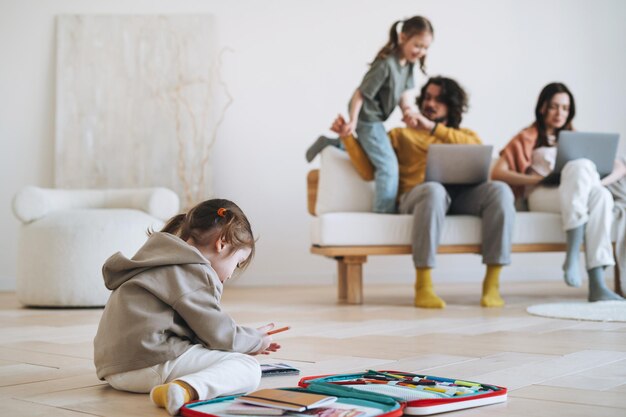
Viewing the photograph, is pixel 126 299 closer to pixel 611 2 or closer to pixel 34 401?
pixel 34 401

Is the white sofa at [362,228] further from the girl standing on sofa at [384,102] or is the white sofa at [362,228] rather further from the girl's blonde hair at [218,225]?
the girl's blonde hair at [218,225]

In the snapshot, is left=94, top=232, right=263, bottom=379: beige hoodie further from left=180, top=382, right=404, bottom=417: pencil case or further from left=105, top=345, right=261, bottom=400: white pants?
left=180, top=382, right=404, bottom=417: pencil case

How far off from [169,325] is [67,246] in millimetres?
2084

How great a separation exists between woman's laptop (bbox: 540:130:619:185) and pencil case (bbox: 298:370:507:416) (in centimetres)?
223

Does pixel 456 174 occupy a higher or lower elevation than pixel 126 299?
higher

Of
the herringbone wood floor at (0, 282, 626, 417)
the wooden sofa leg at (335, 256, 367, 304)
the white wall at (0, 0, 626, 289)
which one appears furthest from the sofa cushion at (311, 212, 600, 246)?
the white wall at (0, 0, 626, 289)

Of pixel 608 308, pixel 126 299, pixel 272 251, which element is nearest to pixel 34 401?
pixel 126 299

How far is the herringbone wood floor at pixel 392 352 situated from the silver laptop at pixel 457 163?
1.79 ft

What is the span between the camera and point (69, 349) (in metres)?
2.08

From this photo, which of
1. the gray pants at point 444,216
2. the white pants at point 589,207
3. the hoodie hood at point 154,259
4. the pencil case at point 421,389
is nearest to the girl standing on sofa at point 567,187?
the white pants at point 589,207

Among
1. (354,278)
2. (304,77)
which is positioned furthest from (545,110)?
(304,77)

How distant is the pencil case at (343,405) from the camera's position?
1147 mm

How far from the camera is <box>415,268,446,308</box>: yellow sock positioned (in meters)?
3.24

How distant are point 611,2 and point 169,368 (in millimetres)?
4645
